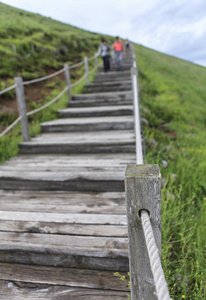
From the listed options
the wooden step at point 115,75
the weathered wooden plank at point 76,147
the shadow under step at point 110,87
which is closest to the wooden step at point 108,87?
the shadow under step at point 110,87

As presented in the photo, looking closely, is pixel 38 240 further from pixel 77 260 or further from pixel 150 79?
pixel 150 79

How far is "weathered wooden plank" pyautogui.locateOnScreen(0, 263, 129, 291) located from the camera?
1538mm

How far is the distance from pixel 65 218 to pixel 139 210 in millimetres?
1338

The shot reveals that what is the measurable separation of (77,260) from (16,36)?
9.29 m

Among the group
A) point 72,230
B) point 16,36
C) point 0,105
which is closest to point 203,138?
point 72,230

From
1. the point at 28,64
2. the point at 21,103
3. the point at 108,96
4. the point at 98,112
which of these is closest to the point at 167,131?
the point at 98,112

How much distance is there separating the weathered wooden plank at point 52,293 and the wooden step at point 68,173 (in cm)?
120

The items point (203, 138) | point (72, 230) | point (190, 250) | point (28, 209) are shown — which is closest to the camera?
point (190, 250)

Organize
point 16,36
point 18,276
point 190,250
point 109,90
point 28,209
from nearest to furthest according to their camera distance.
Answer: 1. point 18,276
2. point 190,250
3. point 28,209
4. point 109,90
5. point 16,36

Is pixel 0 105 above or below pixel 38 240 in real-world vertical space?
above

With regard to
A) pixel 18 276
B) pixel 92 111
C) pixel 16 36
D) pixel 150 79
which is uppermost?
pixel 16 36

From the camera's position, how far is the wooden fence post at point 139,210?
2.70 feet

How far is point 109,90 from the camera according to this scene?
6.75 metres

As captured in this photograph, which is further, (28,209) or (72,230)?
(28,209)
